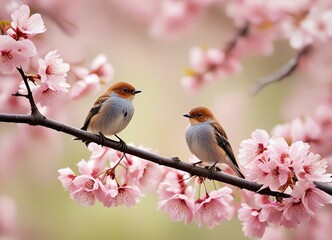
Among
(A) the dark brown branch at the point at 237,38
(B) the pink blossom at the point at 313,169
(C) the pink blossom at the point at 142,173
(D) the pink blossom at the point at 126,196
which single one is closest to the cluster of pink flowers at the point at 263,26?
(A) the dark brown branch at the point at 237,38

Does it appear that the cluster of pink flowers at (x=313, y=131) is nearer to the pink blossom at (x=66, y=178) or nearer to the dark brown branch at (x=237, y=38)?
the dark brown branch at (x=237, y=38)

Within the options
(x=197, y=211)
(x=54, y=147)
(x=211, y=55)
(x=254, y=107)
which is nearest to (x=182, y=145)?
(x=254, y=107)

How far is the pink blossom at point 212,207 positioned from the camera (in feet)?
3.36

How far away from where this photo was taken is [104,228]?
8.90ft

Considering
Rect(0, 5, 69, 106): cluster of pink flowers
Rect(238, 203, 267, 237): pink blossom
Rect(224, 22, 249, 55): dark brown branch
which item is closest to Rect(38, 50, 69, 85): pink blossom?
Rect(0, 5, 69, 106): cluster of pink flowers

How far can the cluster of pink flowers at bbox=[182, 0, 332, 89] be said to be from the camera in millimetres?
1690

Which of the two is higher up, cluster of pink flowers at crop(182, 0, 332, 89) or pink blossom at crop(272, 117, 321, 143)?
cluster of pink flowers at crop(182, 0, 332, 89)

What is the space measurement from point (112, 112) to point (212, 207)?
1.01 ft

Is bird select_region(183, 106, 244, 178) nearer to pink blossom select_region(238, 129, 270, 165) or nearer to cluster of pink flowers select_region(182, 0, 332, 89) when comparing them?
pink blossom select_region(238, 129, 270, 165)

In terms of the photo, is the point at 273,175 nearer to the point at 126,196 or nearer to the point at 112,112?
the point at 126,196

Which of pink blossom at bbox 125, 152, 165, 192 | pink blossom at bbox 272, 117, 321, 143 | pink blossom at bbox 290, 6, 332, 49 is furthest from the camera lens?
pink blossom at bbox 290, 6, 332, 49

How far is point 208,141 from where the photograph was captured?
120 centimetres

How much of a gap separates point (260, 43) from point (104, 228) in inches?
48.7

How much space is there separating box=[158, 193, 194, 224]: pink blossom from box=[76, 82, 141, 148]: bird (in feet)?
0.61
